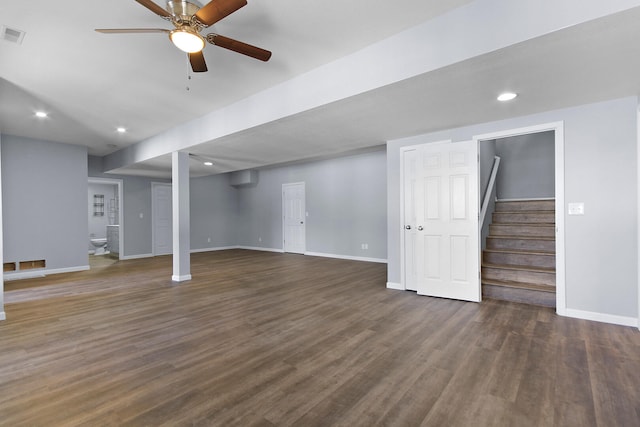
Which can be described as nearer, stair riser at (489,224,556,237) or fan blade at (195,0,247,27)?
fan blade at (195,0,247,27)

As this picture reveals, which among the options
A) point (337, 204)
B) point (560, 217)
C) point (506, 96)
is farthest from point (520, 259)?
point (337, 204)

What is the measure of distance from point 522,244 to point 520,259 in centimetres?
32

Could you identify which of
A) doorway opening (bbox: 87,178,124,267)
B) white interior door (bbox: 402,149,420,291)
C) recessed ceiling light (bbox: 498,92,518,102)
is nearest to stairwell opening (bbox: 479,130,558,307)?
recessed ceiling light (bbox: 498,92,518,102)

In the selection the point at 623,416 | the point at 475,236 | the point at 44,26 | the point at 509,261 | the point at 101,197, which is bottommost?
the point at 623,416

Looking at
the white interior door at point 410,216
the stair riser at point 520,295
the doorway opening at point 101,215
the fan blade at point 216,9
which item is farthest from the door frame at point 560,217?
the doorway opening at point 101,215

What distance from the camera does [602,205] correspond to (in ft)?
10.6

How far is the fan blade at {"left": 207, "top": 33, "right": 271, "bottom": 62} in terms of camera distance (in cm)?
211

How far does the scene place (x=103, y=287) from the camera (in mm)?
4941

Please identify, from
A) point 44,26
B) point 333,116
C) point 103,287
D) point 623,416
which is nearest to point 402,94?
point 333,116

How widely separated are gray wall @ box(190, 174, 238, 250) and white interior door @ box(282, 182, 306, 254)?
7.84ft

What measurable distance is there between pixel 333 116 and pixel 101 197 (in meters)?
10.7

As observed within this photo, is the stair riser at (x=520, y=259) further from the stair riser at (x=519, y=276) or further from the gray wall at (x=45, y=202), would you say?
the gray wall at (x=45, y=202)

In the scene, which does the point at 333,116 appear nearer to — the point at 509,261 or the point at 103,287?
the point at 509,261

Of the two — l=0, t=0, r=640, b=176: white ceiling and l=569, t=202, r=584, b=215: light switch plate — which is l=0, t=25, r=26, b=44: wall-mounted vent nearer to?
l=0, t=0, r=640, b=176: white ceiling
